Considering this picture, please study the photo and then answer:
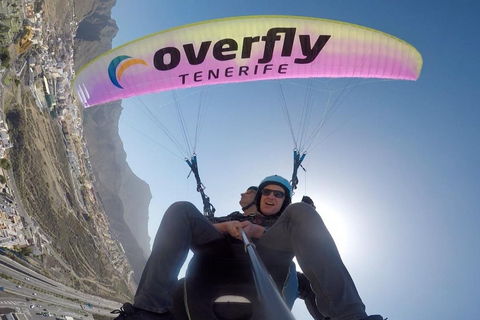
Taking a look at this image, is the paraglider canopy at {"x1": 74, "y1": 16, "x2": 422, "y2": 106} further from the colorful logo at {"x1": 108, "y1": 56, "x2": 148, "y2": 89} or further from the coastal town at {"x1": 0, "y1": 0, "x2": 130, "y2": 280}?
the coastal town at {"x1": 0, "y1": 0, "x2": 130, "y2": 280}

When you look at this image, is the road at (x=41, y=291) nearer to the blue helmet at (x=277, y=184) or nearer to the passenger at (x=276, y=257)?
the blue helmet at (x=277, y=184)

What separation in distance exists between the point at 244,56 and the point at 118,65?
3.32m

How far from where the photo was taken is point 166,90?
9.74 metres

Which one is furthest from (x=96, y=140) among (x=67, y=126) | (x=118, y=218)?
(x=67, y=126)

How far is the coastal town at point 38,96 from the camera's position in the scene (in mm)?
48188

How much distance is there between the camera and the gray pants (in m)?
2.60

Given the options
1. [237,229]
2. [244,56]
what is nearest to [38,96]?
[244,56]

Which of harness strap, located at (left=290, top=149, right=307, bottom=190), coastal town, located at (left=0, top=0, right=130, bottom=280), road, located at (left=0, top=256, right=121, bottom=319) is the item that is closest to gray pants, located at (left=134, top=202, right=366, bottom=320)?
harness strap, located at (left=290, top=149, right=307, bottom=190)

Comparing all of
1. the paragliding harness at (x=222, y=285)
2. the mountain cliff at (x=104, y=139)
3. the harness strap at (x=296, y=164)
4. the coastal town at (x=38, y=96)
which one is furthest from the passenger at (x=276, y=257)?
the mountain cliff at (x=104, y=139)

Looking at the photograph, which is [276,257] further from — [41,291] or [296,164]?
[41,291]

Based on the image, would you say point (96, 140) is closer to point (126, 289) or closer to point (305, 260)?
point (126, 289)

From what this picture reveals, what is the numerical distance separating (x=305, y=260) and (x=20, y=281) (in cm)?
5002

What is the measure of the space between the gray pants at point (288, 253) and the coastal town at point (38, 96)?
4856 cm

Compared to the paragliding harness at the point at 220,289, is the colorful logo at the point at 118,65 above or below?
above
